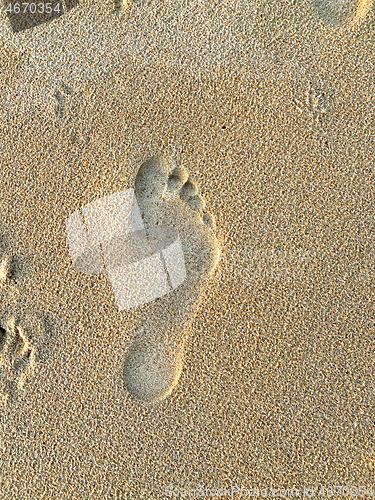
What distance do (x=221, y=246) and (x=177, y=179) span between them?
305mm

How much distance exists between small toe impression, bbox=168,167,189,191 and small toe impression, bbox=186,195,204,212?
0.07 meters

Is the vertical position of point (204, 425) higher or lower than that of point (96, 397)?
lower

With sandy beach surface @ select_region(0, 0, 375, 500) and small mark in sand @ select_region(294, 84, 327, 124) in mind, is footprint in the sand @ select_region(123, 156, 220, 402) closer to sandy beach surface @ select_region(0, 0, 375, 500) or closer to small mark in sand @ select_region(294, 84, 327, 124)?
sandy beach surface @ select_region(0, 0, 375, 500)

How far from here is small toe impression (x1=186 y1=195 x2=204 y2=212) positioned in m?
1.42

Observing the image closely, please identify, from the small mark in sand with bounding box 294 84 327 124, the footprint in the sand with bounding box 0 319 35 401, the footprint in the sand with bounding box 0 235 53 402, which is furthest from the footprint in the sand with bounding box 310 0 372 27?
the footprint in the sand with bounding box 0 319 35 401

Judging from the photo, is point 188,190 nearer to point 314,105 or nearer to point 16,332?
point 314,105

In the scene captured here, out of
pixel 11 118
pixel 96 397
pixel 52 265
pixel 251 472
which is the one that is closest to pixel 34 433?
pixel 96 397

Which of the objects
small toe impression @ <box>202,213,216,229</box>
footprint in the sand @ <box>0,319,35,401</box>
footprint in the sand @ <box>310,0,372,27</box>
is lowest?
footprint in the sand @ <box>0,319,35,401</box>

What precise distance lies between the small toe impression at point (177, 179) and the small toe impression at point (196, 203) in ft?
0.22

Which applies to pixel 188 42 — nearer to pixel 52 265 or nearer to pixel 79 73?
pixel 79 73

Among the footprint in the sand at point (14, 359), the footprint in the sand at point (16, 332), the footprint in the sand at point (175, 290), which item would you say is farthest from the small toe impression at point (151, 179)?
the footprint in the sand at point (14, 359)

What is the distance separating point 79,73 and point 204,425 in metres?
1.39

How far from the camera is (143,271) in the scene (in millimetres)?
1428

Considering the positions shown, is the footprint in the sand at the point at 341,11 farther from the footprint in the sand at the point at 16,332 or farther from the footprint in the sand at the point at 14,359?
the footprint in the sand at the point at 14,359
